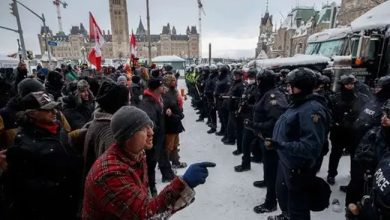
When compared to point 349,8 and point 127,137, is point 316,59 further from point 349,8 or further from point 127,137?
point 349,8

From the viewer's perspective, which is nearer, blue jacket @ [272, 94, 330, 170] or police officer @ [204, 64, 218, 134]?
blue jacket @ [272, 94, 330, 170]

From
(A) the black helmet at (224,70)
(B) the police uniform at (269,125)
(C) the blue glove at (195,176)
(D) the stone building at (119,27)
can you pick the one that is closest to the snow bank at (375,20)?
(A) the black helmet at (224,70)

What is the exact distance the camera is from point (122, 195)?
1.29 m

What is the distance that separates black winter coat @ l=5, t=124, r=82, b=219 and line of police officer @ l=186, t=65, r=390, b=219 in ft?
6.55

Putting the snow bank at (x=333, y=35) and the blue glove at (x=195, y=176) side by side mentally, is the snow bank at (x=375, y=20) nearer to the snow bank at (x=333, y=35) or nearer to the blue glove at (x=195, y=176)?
the snow bank at (x=333, y=35)

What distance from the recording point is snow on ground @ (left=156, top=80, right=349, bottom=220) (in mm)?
3865

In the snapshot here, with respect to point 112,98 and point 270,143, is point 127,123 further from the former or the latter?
point 270,143

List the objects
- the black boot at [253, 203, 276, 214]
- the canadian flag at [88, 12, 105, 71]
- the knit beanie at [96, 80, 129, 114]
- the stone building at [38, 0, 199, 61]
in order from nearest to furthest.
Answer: the knit beanie at [96, 80, 129, 114], the black boot at [253, 203, 276, 214], the canadian flag at [88, 12, 105, 71], the stone building at [38, 0, 199, 61]

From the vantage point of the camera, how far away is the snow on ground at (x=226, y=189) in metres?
3.87

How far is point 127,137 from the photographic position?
1445mm

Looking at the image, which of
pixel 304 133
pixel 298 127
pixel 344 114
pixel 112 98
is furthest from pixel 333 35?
pixel 112 98

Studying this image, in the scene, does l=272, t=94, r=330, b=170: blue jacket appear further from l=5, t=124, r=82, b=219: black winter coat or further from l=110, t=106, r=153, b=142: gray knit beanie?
l=5, t=124, r=82, b=219: black winter coat

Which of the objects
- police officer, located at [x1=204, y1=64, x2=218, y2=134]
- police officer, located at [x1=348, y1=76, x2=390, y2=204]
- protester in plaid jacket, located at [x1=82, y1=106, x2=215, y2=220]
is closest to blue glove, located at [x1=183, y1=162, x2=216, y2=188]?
protester in plaid jacket, located at [x1=82, y1=106, x2=215, y2=220]

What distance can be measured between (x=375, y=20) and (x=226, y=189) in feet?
27.4
